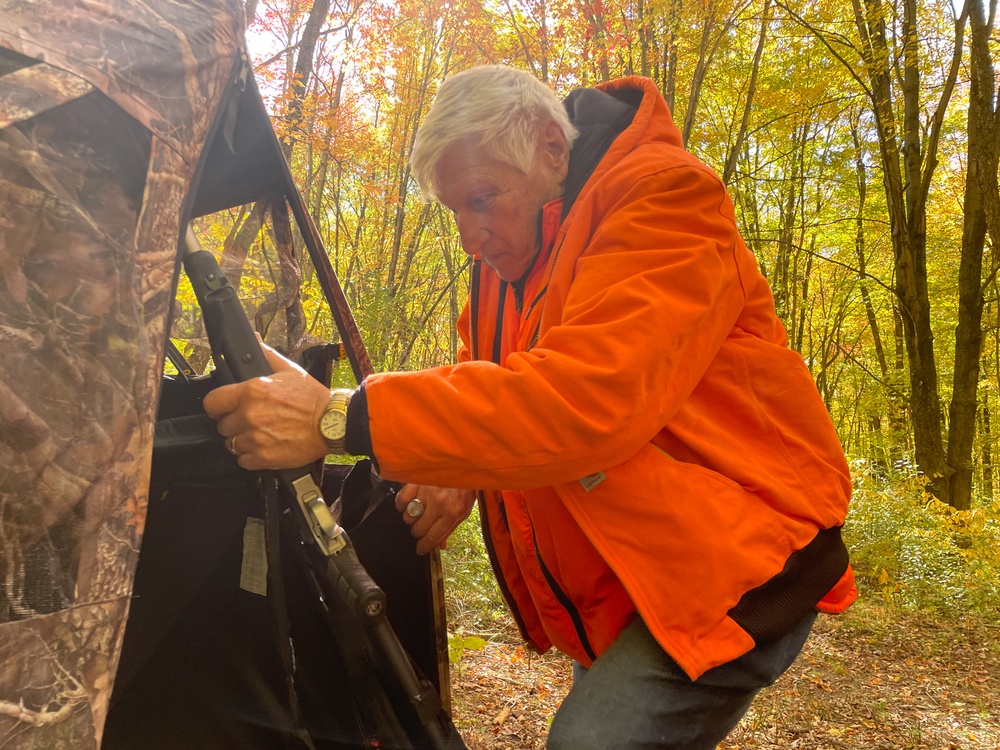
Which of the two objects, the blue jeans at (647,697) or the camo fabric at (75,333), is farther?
the blue jeans at (647,697)

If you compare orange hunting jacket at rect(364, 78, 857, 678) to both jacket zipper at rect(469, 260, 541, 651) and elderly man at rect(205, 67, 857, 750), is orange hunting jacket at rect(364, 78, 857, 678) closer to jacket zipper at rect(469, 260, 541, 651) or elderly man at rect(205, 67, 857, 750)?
elderly man at rect(205, 67, 857, 750)

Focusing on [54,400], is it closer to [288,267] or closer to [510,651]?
[288,267]

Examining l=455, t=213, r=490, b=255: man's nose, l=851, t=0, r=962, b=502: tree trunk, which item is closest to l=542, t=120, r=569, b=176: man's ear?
l=455, t=213, r=490, b=255: man's nose

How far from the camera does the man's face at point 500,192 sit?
5.98ft

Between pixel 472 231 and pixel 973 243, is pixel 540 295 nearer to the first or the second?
pixel 472 231

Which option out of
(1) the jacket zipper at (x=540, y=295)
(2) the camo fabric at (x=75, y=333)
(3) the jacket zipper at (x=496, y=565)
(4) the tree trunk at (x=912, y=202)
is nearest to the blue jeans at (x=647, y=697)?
(3) the jacket zipper at (x=496, y=565)

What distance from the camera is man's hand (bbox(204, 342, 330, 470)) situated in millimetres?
A: 1269

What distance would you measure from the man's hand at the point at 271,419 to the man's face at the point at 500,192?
0.83 meters

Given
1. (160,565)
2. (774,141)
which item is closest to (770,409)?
(160,565)

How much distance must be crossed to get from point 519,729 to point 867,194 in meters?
16.0

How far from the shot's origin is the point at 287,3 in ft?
27.3

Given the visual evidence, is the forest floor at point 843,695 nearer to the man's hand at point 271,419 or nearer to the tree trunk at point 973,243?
the man's hand at point 271,419

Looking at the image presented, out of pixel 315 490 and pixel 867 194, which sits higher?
pixel 867 194

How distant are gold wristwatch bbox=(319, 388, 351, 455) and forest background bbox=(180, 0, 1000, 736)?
547mm
